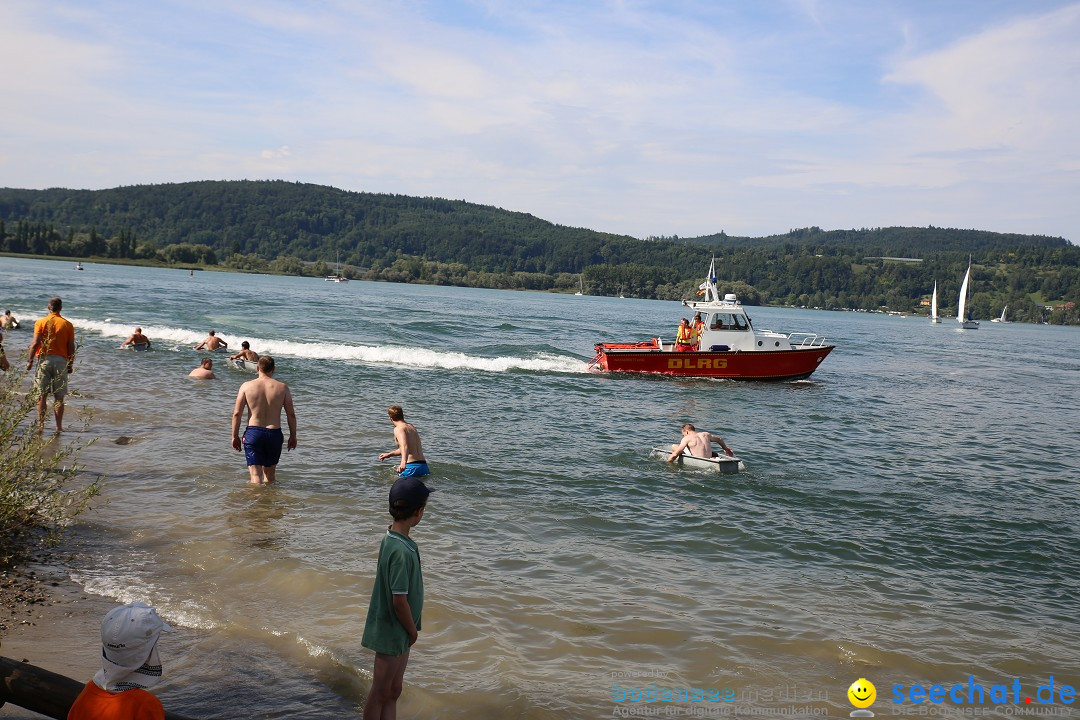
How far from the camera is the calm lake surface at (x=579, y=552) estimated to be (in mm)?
6059

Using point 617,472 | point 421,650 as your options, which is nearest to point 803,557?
point 617,472

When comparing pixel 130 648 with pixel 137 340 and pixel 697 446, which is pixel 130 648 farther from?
pixel 137 340

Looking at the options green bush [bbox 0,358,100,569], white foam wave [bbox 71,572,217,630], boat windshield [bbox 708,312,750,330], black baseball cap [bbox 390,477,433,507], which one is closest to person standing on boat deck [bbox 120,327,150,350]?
boat windshield [bbox 708,312,750,330]

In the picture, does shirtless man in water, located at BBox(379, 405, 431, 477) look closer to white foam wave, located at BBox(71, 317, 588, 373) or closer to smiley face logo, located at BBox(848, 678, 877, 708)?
smiley face logo, located at BBox(848, 678, 877, 708)

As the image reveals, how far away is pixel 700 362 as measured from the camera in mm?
27547

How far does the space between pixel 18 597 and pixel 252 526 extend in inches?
111

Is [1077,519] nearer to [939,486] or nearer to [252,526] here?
[939,486]

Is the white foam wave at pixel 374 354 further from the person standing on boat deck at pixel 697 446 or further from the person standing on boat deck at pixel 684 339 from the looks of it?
the person standing on boat deck at pixel 697 446

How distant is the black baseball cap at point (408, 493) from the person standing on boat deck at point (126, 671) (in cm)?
135

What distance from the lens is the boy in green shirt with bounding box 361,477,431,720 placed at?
4148 millimetres

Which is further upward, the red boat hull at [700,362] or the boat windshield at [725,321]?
the boat windshield at [725,321]

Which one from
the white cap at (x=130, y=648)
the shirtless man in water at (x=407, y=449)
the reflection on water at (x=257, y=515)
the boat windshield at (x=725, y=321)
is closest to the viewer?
the white cap at (x=130, y=648)

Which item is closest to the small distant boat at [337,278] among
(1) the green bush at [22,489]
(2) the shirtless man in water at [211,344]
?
(2) the shirtless man in water at [211,344]

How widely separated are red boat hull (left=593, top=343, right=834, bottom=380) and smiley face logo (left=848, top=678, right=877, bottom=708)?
21.1 m
